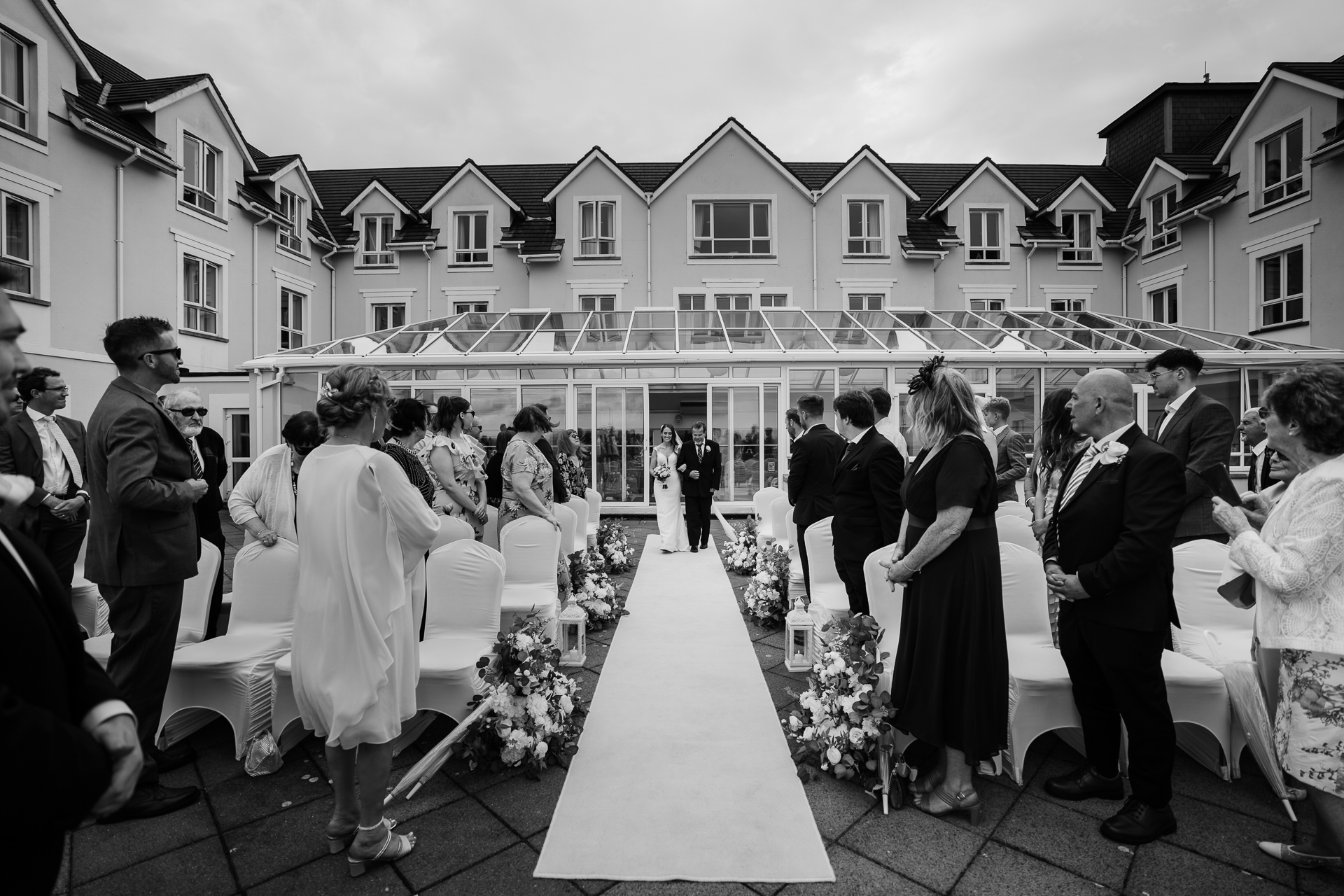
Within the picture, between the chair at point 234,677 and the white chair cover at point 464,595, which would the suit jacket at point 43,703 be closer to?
the chair at point 234,677

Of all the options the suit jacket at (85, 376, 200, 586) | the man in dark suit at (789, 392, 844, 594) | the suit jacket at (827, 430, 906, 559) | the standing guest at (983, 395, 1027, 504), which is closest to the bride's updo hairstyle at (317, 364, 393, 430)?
the suit jacket at (85, 376, 200, 586)

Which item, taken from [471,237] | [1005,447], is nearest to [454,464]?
[1005,447]

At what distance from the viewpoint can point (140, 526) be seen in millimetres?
2883

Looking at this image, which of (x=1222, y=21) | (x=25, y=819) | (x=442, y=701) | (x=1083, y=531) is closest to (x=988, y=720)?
(x=1083, y=531)

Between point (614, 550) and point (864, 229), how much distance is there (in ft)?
45.9

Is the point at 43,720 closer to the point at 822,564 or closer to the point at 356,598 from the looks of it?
the point at 356,598

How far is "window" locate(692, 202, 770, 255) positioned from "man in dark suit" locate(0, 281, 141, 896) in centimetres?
1783

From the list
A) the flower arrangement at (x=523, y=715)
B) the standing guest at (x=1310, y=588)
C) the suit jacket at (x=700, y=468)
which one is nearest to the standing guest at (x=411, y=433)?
the flower arrangement at (x=523, y=715)

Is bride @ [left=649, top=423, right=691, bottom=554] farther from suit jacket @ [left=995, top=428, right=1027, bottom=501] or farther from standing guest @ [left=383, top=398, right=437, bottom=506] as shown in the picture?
standing guest @ [left=383, top=398, right=437, bottom=506]

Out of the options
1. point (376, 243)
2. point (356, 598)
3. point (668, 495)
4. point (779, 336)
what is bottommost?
point (668, 495)

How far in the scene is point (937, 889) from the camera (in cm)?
233

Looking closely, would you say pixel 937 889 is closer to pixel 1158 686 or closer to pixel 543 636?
pixel 1158 686

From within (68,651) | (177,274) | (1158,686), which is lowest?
(1158,686)

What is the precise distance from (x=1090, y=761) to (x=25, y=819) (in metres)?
3.59
